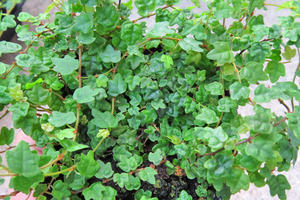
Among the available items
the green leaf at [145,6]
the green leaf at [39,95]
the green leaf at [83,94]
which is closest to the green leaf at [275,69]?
the green leaf at [145,6]

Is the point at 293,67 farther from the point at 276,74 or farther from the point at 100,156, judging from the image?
the point at 100,156

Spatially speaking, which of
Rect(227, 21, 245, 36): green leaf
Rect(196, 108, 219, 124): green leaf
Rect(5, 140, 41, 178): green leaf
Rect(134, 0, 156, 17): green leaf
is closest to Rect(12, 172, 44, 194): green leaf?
Rect(5, 140, 41, 178): green leaf

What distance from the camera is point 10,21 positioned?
75 cm

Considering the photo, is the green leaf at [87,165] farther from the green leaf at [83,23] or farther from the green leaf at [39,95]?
the green leaf at [83,23]

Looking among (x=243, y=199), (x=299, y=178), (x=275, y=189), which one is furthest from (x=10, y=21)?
(x=299, y=178)

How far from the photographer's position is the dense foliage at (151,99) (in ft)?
1.86

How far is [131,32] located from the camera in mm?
652

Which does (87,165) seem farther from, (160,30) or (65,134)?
(160,30)

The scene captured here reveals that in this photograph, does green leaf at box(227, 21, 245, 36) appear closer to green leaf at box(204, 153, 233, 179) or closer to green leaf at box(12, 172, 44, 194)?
green leaf at box(204, 153, 233, 179)

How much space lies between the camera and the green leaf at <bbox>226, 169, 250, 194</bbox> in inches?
21.0

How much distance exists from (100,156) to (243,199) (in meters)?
0.88

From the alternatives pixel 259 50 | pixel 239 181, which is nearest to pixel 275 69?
pixel 259 50

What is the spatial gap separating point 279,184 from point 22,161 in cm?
54

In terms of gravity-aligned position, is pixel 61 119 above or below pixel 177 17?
below
